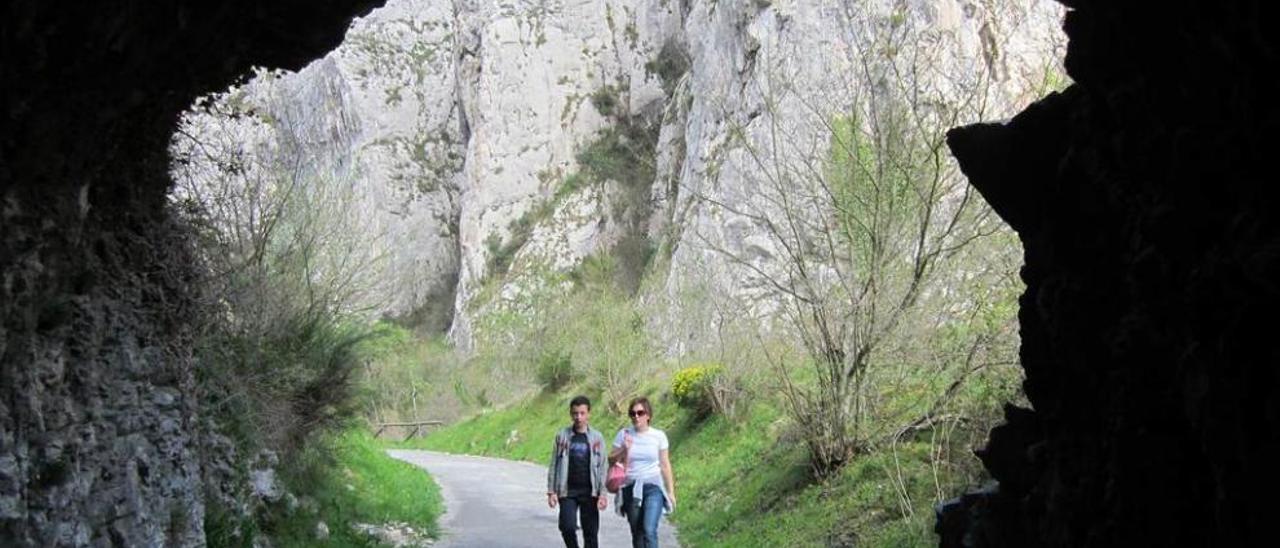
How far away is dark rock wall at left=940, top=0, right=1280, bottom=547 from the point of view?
3.36 meters

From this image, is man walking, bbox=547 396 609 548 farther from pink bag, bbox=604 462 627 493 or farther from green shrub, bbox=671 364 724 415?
green shrub, bbox=671 364 724 415

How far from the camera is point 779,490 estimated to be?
14047 mm

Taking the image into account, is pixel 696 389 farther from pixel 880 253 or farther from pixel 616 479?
pixel 616 479

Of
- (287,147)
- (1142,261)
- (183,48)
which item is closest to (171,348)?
(183,48)

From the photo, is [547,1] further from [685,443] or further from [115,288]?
[115,288]

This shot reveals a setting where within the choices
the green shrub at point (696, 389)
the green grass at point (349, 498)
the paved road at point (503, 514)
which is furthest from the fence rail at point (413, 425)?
the green shrub at point (696, 389)

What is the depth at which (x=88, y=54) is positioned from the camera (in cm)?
560

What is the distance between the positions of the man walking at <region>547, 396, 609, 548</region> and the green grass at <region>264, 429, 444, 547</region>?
357 cm

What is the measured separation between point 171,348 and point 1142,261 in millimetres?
7068

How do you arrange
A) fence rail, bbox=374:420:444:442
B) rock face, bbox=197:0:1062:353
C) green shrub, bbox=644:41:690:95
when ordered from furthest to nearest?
green shrub, bbox=644:41:690:95, fence rail, bbox=374:420:444:442, rock face, bbox=197:0:1062:353

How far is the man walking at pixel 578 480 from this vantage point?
29.7 feet

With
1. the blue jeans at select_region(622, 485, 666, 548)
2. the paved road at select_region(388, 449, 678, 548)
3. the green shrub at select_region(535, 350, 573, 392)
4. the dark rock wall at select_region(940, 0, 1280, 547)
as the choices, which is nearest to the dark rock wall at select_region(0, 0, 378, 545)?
the blue jeans at select_region(622, 485, 666, 548)

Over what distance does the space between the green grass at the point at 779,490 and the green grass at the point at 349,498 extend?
4.08 metres

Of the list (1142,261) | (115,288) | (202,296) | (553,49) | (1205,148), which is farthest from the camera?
(553,49)
